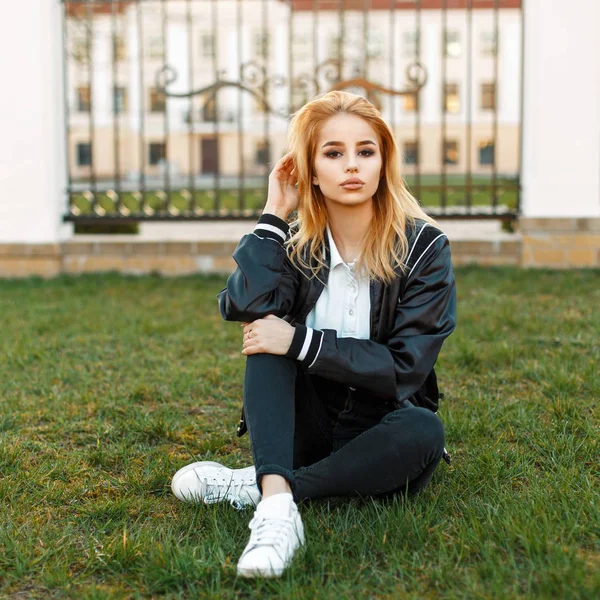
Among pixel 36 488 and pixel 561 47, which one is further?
pixel 561 47

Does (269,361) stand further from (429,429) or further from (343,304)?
(429,429)

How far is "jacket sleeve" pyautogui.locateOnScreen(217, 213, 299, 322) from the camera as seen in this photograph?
7.82 ft

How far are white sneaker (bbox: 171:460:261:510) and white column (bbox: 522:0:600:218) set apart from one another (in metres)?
4.49

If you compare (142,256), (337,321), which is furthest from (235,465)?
(142,256)

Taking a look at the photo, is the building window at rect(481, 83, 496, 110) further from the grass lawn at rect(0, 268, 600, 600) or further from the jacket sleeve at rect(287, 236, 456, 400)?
the jacket sleeve at rect(287, 236, 456, 400)

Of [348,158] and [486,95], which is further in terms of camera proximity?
[486,95]

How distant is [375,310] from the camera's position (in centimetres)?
242

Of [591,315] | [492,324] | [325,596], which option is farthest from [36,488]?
[591,315]

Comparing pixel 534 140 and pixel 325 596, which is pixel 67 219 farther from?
pixel 325 596

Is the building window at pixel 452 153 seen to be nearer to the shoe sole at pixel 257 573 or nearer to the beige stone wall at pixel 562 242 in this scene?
the beige stone wall at pixel 562 242

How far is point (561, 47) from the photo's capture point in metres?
6.16

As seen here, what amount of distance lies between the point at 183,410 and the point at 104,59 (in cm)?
3385

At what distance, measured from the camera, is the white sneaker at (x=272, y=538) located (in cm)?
191

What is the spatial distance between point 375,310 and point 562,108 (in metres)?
4.39
